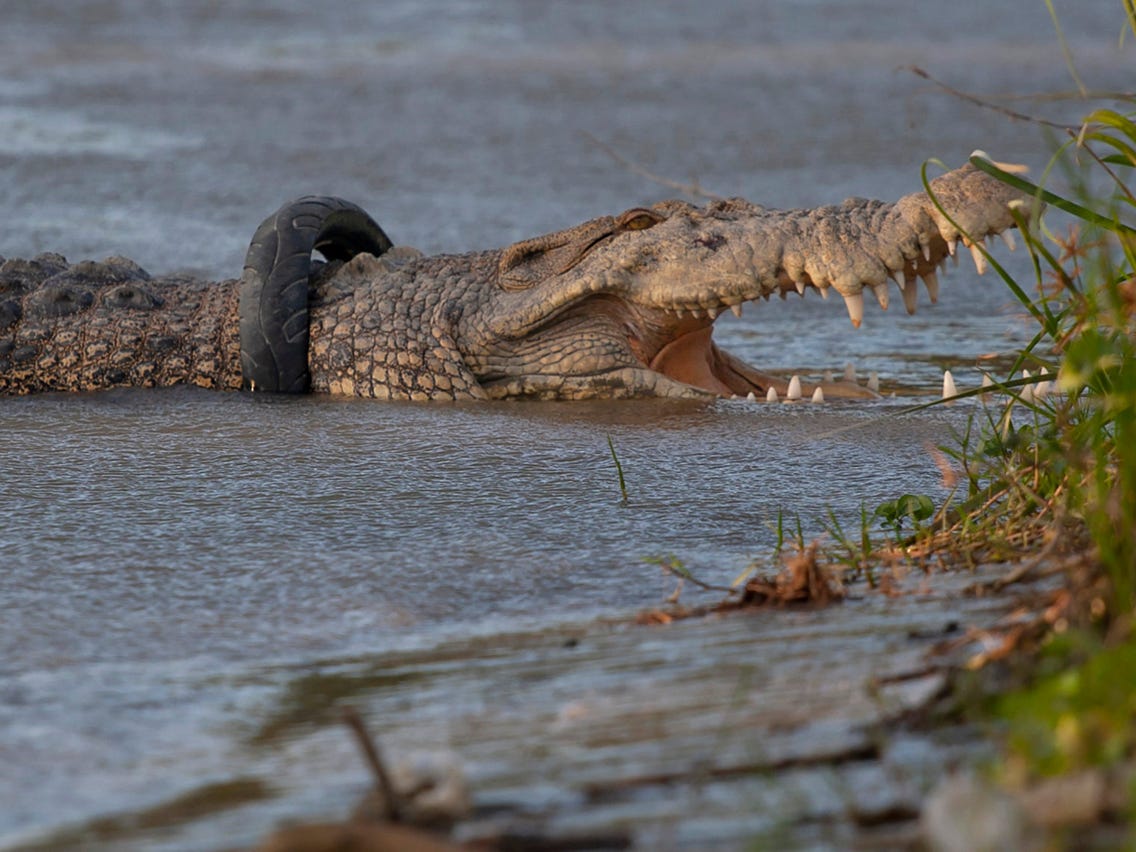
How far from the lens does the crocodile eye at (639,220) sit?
4961mm

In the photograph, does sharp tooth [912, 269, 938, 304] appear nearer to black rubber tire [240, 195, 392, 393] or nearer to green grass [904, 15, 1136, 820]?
green grass [904, 15, 1136, 820]

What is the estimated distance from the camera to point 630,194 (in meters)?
8.39

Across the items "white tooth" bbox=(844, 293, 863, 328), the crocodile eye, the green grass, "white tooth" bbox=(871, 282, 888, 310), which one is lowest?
the green grass

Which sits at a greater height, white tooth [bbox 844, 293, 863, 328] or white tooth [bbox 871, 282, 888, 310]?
white tooth [bbox 871, 282, 888, 310]

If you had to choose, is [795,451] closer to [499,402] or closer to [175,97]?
[499,402]

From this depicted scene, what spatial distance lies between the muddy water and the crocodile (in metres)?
0.22

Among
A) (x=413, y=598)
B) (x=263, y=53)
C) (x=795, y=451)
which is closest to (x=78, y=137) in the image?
(x=263, y=53)

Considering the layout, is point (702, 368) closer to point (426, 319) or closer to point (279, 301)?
point (426, 319)

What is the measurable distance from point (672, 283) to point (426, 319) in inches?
34.1

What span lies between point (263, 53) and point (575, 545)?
10490 millimetres

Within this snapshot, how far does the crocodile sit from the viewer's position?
491cm

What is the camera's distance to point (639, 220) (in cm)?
497

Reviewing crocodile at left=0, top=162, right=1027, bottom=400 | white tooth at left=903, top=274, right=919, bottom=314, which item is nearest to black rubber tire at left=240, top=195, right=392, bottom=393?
crocodile at left=0, top=162, right=1027, bottom=400

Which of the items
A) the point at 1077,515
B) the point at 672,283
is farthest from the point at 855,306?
the point at 1077,515
